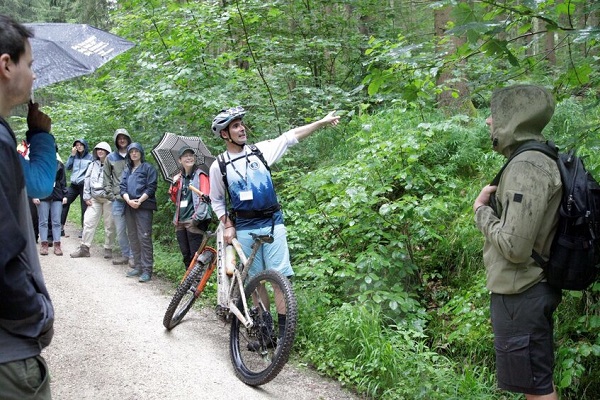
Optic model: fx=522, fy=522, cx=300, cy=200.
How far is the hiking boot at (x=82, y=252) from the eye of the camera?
32.1 feet

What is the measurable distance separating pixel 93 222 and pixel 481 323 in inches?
298

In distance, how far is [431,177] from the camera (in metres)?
6.54

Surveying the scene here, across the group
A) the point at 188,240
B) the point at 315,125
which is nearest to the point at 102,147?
the point at 188,240

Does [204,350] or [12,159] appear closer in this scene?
[12,159]

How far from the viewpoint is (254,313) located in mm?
4840

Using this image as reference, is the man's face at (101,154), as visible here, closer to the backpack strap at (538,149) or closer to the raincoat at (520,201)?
the raincoat at (520,201)

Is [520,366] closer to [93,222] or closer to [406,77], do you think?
[406,77]

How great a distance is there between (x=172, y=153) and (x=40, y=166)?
573cm

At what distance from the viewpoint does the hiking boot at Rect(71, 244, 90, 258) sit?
9791 millimetres

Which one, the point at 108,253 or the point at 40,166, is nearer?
the point at 40,166

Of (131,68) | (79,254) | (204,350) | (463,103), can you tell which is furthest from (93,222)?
(463,103)

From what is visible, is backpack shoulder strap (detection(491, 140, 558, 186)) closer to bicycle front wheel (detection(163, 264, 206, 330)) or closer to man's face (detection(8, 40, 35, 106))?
man's face (detection(8, 40, 35, 106))

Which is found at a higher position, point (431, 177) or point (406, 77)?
point (406, 77)

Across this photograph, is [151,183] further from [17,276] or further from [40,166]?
[17,276]
